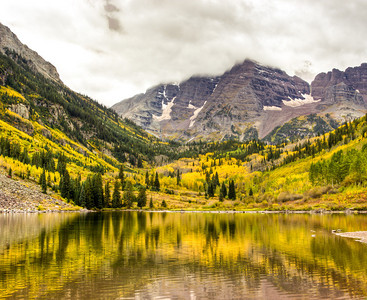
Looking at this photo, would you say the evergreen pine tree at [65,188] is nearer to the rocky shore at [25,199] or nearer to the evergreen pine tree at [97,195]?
the rocky shore at [25,199]

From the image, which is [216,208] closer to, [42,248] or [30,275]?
[42,248]

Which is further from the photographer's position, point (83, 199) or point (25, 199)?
point (83, 199)

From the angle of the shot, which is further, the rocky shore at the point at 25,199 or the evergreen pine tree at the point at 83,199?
the evergreen pine tree at the point at 83,199

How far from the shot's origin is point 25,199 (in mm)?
139125

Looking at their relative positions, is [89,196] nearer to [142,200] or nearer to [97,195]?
[97,195]

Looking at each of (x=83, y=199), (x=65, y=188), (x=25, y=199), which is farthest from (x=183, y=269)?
(x=65, y=188)

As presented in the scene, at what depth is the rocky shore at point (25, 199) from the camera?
12925cm

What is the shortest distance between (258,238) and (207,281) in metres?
31.0

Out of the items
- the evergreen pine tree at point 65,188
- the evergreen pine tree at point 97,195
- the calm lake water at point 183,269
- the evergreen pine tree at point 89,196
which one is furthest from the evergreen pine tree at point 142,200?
the calm lake water at point 183,269

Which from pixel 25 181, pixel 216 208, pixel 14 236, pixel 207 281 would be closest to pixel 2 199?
pixel 25 181

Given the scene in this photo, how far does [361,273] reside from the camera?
30.6 meters

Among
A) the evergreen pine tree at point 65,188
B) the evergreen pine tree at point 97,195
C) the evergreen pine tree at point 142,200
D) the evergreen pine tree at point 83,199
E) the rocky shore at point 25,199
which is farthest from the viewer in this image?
the evergreen pine tree at point 142,200

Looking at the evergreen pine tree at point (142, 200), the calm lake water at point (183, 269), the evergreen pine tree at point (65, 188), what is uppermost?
the evergreen pine tree at point (65, 188)

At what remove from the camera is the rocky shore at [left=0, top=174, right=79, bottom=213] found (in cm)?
12925
